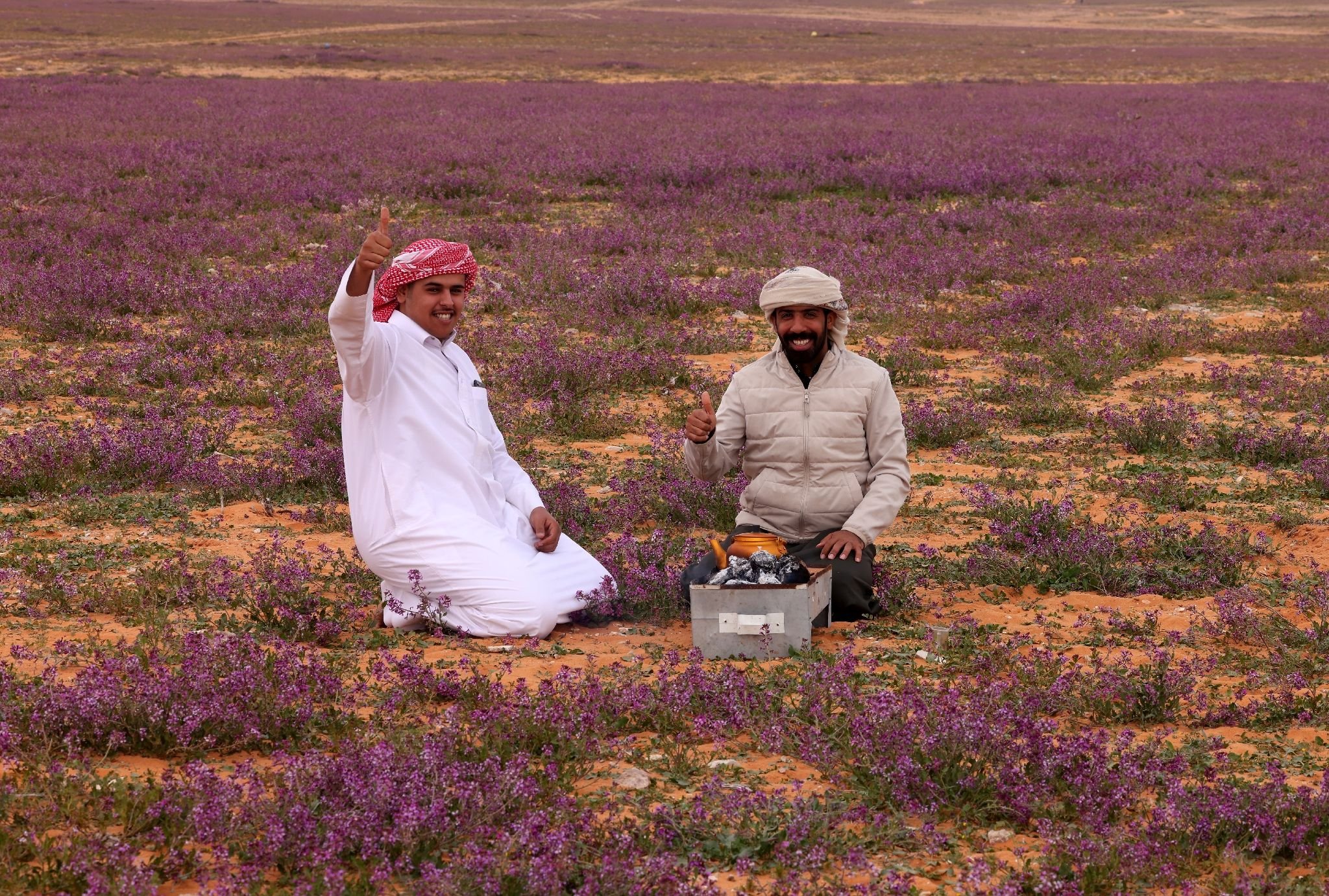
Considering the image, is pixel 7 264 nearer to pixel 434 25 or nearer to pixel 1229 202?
pixel 1229 202

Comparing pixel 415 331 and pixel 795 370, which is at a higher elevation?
pixel 415 331

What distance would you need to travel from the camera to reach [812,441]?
5.85 m

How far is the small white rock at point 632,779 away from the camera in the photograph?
167 inches

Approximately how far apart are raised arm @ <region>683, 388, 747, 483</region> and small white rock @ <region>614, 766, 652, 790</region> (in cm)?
162

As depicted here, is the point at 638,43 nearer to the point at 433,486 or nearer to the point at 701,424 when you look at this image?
the point at 433,486

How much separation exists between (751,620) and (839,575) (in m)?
0.60

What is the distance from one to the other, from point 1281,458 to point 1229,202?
11.0 meters

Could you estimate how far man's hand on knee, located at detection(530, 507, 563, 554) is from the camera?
19.6 ft

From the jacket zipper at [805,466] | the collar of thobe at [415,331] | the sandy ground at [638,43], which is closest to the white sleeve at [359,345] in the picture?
the collar of thobe at [415,331]

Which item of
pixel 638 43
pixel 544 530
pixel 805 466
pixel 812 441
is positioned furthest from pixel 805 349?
pixel 638 43

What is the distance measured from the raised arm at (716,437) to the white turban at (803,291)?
48 cm

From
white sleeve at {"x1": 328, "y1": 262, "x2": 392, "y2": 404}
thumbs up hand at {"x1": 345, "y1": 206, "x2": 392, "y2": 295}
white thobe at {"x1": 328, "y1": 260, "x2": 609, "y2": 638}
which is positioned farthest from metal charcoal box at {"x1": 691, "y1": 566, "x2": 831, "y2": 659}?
thumbs up hand at {"x1": 345, "y1": 206, "x2": 392, "y2": 295}

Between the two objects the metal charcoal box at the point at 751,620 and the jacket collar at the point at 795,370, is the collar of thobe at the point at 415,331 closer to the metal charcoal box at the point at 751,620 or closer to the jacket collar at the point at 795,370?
the jacket collar at the point at 795,370

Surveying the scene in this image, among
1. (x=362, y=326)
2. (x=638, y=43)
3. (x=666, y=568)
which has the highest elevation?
(x=638, y=43)
